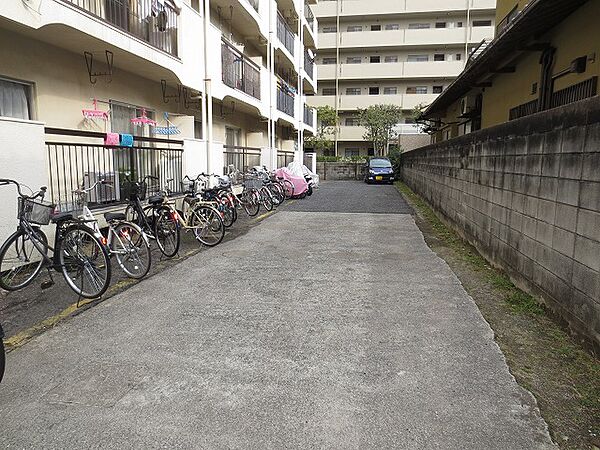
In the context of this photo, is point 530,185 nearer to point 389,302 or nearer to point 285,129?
point 389,302

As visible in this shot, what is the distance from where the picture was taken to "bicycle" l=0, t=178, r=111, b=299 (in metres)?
4.59

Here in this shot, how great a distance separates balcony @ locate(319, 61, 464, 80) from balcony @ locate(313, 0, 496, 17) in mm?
4302

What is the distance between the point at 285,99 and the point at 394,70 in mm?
18869

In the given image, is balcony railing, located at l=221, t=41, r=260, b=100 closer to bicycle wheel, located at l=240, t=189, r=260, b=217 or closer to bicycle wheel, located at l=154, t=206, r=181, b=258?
bicycle wheel, located at l=240, t=189, r=260, b=217

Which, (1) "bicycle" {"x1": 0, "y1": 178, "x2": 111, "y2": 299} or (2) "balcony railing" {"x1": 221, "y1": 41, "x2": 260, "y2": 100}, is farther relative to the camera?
(2) "balcony railing" {"x1": 221, "y1": 41, "x2": 260, "y2": 100}

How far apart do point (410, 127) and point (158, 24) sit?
91.4 ft

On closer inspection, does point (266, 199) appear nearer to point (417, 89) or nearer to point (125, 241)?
point (125, 241)

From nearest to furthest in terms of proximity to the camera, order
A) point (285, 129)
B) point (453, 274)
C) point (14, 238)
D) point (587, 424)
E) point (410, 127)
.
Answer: point (587, 424) < point (14, 238) < point (453, 274) < point (285, 129) < point (410, 127)

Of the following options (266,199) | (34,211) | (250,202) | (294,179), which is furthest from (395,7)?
(34,211)

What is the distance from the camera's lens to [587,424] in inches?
97.5

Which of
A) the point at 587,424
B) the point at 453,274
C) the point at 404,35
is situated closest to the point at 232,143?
the point at 453,274

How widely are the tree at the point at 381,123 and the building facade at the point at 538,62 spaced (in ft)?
63.7

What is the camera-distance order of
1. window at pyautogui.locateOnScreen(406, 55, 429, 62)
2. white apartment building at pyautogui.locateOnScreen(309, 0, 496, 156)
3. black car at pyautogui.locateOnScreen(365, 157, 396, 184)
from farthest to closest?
window at pyautogui.locateOnScreen(406, 55, 429, 62) < white apartment building at pyautogui.locateOnScreen(309, 0, 496, 156) < black car at pyautogui.locateOnScreen(365, 157, 396, 184)

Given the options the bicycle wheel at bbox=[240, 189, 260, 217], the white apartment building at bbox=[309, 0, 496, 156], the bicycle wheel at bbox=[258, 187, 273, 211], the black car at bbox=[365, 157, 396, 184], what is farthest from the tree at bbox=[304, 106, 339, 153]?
the bicycle wheel at bbox=[240, 189, 260, 217]
